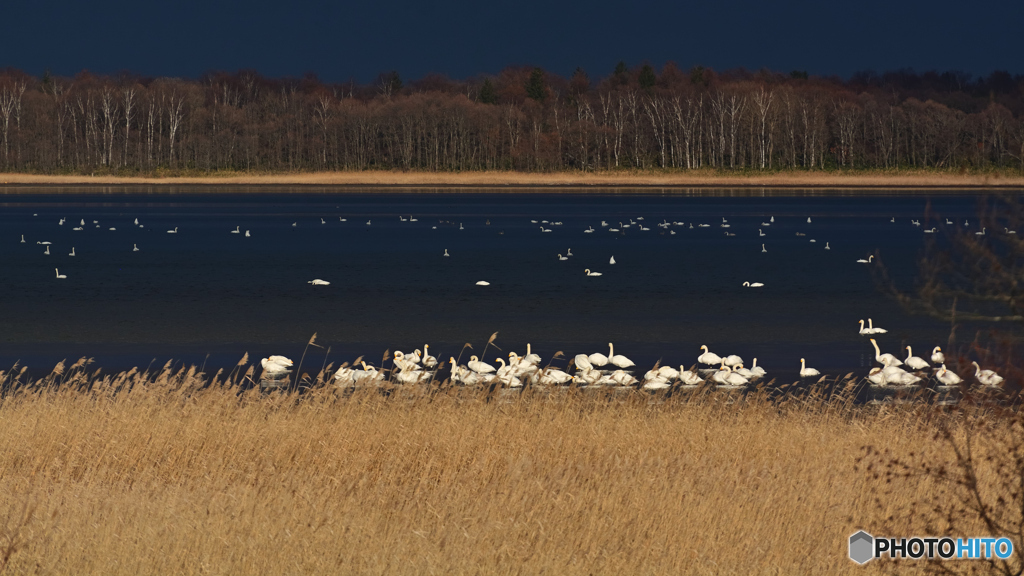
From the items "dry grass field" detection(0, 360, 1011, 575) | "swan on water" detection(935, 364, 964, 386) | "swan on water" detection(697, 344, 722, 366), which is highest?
"dry grass field" detection(0, 360, 1011, 575)

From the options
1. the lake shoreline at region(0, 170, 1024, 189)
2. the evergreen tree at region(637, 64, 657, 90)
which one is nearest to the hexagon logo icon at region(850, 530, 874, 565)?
the lake shoreline at region(0, 170, 1024, 189)

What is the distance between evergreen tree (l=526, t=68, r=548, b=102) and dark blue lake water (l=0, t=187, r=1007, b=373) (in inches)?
2704

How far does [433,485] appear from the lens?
32.5 ft

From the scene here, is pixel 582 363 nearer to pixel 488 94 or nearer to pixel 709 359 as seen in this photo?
pixel 709 359

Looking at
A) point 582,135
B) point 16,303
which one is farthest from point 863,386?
point 582,135

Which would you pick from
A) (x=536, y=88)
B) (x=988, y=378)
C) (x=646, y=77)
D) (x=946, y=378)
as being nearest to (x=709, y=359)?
(x=946, y=378)

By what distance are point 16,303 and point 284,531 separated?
23.3 meters

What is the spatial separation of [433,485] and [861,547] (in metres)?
3.80

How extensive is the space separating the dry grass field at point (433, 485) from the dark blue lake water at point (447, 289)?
82.0 inches

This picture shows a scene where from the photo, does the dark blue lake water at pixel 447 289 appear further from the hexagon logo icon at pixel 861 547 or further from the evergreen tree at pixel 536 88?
the evergreen tree at pixel 536 88

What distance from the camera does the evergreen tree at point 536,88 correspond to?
140875 mm

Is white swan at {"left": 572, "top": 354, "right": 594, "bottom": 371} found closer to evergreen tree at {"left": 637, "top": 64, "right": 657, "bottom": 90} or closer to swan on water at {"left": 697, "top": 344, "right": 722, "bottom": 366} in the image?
swan on water at {"left": 697, "top": 344, "right": 722, "bottom": 366}

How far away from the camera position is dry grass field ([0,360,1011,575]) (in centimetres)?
763

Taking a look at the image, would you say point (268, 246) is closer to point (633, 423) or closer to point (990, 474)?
point (633, 423)
